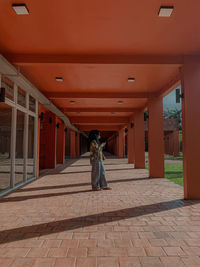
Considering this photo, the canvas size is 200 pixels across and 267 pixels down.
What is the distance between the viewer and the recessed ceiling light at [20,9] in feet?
9.81

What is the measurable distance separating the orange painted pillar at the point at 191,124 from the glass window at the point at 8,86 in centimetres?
403

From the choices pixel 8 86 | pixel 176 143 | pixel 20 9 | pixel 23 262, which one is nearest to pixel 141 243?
pixel 23 262

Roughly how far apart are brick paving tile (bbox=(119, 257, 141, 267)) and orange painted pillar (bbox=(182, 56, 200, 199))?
2817mm

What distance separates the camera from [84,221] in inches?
125

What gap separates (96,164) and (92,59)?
8.14ft

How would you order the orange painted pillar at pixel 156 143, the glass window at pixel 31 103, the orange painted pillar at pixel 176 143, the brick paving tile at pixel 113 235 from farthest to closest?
1. the orange painted pillar at pixel 176 143
2. the orange painted pillar at pixel 156 143
3. the glass window at pixel 31 103
4. the brick paving tile at pixel 113 235

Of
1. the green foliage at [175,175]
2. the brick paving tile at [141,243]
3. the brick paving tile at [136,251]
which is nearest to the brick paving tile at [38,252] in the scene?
the brick paving tile at [136,251]

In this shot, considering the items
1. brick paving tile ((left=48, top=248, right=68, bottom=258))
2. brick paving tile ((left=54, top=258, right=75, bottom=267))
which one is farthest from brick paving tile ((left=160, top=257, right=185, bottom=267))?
brick paving tile ((left=48, top=248, right=68, bottom=258))

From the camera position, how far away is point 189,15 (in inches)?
127

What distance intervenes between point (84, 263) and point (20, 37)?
3791mm

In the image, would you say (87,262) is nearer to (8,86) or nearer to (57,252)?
(57,252)

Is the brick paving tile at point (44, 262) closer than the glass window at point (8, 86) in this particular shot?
Yes

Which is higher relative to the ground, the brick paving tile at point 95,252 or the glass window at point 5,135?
the glass window at point 5,135

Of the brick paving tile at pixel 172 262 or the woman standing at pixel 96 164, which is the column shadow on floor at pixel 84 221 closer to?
the brick paving tile at pixel 172 262
